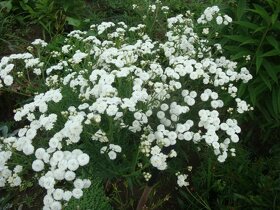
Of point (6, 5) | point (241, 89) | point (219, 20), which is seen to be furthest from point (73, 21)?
point (241, 89)

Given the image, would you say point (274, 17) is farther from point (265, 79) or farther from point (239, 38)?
point (265, 79)

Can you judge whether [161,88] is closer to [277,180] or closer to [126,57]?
[126,57]

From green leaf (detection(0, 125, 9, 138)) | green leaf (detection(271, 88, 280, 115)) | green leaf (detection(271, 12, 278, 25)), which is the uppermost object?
green leaf (detection(271, 12, 278, 25))

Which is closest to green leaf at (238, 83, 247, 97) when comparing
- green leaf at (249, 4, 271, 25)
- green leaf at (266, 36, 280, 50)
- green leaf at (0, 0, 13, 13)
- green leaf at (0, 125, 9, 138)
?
green leaf at (266, 36, 280, 50)

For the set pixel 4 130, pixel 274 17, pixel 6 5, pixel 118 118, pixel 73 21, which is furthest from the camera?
pixel 6 5

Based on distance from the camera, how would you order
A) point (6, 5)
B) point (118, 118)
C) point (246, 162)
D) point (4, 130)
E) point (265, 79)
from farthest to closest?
point (6, 5), point (4, 130), point (246, 162), point (265, 79), point (118, 118)

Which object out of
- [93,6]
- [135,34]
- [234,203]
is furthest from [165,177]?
[93,6]

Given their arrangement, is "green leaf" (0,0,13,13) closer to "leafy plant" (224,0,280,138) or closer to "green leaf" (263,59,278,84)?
"leafy plant" (224,0,280,138)

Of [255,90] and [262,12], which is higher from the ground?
[262,12]

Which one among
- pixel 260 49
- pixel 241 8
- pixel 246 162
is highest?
pixel 241 8

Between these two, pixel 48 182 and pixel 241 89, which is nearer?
pixel 48 182

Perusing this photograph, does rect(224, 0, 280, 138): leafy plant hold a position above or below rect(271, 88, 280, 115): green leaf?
above
